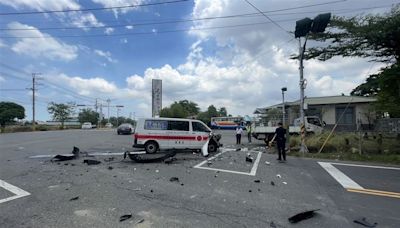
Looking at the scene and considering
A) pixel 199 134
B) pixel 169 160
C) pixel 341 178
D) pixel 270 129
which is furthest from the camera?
pixel 270 129

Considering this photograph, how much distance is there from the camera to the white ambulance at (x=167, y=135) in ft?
50.3

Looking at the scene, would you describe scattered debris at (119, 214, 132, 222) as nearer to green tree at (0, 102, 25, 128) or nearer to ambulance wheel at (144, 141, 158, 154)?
ambulance wheel at (144, 141, 158, 154)

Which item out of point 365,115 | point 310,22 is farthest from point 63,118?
point 310,22

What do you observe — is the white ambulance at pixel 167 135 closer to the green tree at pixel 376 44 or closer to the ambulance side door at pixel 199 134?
the ambulance side door at pixel 199 134

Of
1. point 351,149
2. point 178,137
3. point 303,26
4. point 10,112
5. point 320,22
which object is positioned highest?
point 303,26

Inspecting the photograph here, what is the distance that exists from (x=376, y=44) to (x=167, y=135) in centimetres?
1318

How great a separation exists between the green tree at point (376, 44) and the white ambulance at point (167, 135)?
938 cm

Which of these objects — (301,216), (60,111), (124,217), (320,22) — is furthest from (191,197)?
(60,111)

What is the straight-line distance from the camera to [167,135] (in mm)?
15430

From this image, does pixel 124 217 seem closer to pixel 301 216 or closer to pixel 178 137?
pixel 301 216

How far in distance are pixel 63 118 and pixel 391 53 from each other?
316 ft

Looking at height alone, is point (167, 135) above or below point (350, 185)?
above

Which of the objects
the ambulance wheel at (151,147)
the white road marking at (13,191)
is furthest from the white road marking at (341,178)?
the ambulance wheel at (151,147)

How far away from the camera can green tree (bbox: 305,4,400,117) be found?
14742 mm
